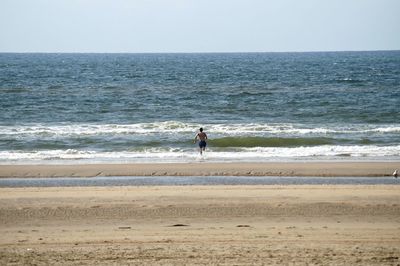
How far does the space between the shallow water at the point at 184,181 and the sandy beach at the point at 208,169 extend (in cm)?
48

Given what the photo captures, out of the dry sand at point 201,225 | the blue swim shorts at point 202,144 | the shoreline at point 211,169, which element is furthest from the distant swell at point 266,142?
the dry sand at point 201,225

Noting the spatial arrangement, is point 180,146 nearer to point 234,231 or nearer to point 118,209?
point 118,209

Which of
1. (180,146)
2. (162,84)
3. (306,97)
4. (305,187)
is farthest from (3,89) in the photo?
(305,187)

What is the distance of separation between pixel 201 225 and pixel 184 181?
5.55 metres

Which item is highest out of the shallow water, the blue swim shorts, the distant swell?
the blue swim shorts

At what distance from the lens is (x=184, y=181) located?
17.7 m

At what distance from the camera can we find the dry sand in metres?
9.88

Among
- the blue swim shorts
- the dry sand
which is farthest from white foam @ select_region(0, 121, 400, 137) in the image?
the dry sand

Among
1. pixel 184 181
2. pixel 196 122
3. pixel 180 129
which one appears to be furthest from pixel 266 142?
pixel 184 181

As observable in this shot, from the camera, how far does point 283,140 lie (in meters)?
26.5

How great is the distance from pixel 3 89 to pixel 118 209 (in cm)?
4254

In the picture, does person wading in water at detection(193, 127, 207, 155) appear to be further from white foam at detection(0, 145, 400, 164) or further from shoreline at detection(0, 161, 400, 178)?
shoreline at detection(0, 161, 400, 178)

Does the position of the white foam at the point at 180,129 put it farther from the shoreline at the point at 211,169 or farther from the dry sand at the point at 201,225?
the dry sand at the point at 201,225

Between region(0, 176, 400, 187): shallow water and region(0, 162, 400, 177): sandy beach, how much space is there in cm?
48
